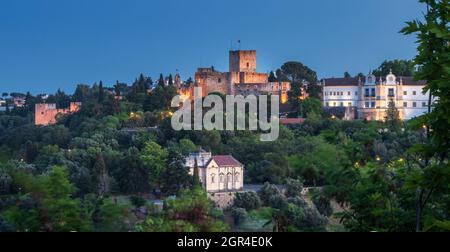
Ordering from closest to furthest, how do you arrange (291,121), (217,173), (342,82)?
1. (217,173)
2. (291,121)
3. (342,82)

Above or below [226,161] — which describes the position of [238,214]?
below

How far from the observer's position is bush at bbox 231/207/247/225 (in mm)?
21328

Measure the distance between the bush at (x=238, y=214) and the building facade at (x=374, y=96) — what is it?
15249 mm

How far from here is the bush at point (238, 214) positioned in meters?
21.3

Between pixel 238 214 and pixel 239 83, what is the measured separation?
66.2ft

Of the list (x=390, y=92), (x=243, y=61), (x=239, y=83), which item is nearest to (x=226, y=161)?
(x=390, y=92)

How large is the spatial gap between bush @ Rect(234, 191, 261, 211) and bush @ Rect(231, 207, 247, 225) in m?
0.37

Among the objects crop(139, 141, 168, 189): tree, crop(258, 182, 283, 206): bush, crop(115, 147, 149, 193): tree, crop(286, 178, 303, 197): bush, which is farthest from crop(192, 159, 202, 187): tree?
crop(286, 178, 303, 197): bush

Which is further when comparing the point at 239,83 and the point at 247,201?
the point at 239,83

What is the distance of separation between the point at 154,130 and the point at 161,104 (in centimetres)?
506

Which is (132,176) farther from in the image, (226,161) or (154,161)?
(226,161)

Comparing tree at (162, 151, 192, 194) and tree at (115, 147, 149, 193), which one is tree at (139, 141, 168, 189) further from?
tree at (162, 151, 192, 194)

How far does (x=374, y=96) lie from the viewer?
38.1m

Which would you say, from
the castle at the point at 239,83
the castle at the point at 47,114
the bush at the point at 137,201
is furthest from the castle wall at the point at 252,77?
the bush at the point at 137,201
